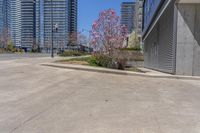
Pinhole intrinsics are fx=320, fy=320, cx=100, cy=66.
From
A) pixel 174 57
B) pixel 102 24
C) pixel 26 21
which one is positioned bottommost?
pixel 174 57

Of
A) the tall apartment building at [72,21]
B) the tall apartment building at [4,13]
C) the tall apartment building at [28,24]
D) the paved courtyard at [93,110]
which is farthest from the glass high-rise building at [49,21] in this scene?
the paved courtyard at [93,110]

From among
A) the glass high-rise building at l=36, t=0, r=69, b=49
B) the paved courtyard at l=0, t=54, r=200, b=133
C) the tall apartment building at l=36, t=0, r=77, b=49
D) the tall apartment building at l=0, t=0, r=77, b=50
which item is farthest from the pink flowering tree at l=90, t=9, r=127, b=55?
the tall apartment building at l=0, t=0, r=77, b=50

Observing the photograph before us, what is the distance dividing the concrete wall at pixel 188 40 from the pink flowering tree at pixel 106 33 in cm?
570

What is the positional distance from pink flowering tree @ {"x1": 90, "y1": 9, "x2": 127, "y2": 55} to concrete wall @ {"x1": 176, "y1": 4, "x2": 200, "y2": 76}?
5.70 m

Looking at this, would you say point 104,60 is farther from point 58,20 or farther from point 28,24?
point 28,24

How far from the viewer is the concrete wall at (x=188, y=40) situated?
1862cm

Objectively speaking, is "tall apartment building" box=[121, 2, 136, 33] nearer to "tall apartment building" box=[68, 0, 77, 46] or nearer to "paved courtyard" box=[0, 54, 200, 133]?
"tall apartment building" box=[68, 0, 77, 46]

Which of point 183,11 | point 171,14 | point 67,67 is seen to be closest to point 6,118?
point 67,67

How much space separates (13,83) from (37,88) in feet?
4.79

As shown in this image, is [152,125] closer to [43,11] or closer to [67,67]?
[67,67]

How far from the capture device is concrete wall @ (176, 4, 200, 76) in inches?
733

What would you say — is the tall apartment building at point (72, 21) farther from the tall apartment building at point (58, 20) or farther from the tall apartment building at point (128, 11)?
the tall apartment building at point (128, 11)

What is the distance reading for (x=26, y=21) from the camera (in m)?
92.9

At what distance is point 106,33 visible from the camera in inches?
926
